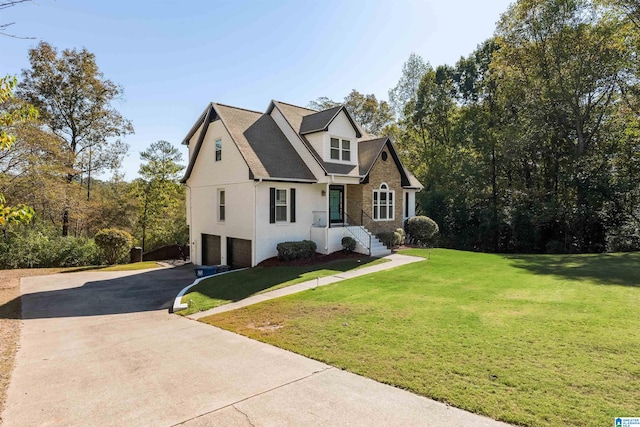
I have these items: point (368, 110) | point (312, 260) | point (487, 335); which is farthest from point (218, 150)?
point (368, 110)

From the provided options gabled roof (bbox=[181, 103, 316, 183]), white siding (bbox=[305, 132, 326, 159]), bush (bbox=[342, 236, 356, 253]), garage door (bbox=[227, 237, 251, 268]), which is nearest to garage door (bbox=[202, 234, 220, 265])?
garage door (bbox=[227, 237, 251, 268])

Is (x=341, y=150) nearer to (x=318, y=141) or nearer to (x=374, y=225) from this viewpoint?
(x=318, y=141)

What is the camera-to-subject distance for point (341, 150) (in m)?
19.8

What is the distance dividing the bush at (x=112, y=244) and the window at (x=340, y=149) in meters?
14.8

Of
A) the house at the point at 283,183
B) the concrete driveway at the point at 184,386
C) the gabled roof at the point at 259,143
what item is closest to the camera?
the concrete driveway at the point at 184,386

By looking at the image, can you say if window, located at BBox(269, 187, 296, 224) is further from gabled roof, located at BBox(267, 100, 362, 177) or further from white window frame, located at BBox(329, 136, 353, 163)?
white window frame, located at BBox(329, 136, 353, 163)

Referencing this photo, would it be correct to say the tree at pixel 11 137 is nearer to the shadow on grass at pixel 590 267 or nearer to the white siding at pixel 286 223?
the white siding at pixel 286 223

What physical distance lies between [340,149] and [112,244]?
15744 millimetres

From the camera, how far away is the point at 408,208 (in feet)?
84.5

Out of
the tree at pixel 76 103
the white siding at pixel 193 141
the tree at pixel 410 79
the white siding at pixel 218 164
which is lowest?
the white siding at pixel 218 164

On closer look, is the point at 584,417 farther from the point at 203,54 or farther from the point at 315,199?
the point at 203,54

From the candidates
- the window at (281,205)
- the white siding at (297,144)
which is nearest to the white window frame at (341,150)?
the white siding at (297,144)

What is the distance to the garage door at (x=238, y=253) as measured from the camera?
17.9 meters

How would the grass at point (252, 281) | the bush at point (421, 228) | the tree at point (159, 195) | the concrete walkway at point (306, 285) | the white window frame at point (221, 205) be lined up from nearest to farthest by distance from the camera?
the concrete walkway at point (306, 285)
the grass at point (252, 281)
the white window frame at point (221, 205)
the bush at point (421, 228)
the tree at point (159, 195)
